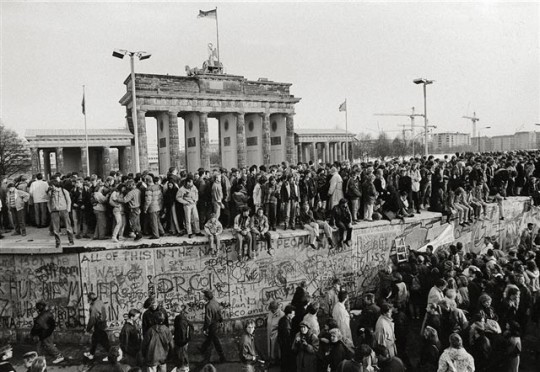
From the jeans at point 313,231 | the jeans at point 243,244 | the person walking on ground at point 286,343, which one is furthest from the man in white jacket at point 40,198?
the person walking on ground at point 286,343

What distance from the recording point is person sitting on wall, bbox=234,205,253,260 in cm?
1255

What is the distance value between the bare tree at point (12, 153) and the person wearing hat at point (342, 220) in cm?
4660

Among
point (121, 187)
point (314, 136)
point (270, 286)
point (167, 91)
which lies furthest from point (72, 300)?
point (314, 136)

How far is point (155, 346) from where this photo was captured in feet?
27.9

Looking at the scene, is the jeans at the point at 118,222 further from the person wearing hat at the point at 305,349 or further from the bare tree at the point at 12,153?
the bare tree at the point at 12,153

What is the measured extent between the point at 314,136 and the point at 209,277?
138ft

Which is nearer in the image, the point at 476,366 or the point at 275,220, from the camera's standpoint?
the point at 476,366

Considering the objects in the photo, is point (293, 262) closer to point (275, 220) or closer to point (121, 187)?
point (275, 220)

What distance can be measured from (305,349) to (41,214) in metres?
11.3

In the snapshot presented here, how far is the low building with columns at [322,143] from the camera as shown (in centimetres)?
5246

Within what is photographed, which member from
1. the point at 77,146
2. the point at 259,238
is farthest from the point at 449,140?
the point at 259,238

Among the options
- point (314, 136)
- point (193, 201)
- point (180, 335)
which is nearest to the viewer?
point (180, 335)

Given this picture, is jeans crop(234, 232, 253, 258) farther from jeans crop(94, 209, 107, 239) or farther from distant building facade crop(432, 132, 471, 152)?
distant building facade crop(432, 132, 471, 152)

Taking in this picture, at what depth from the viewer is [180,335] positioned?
366 inches
